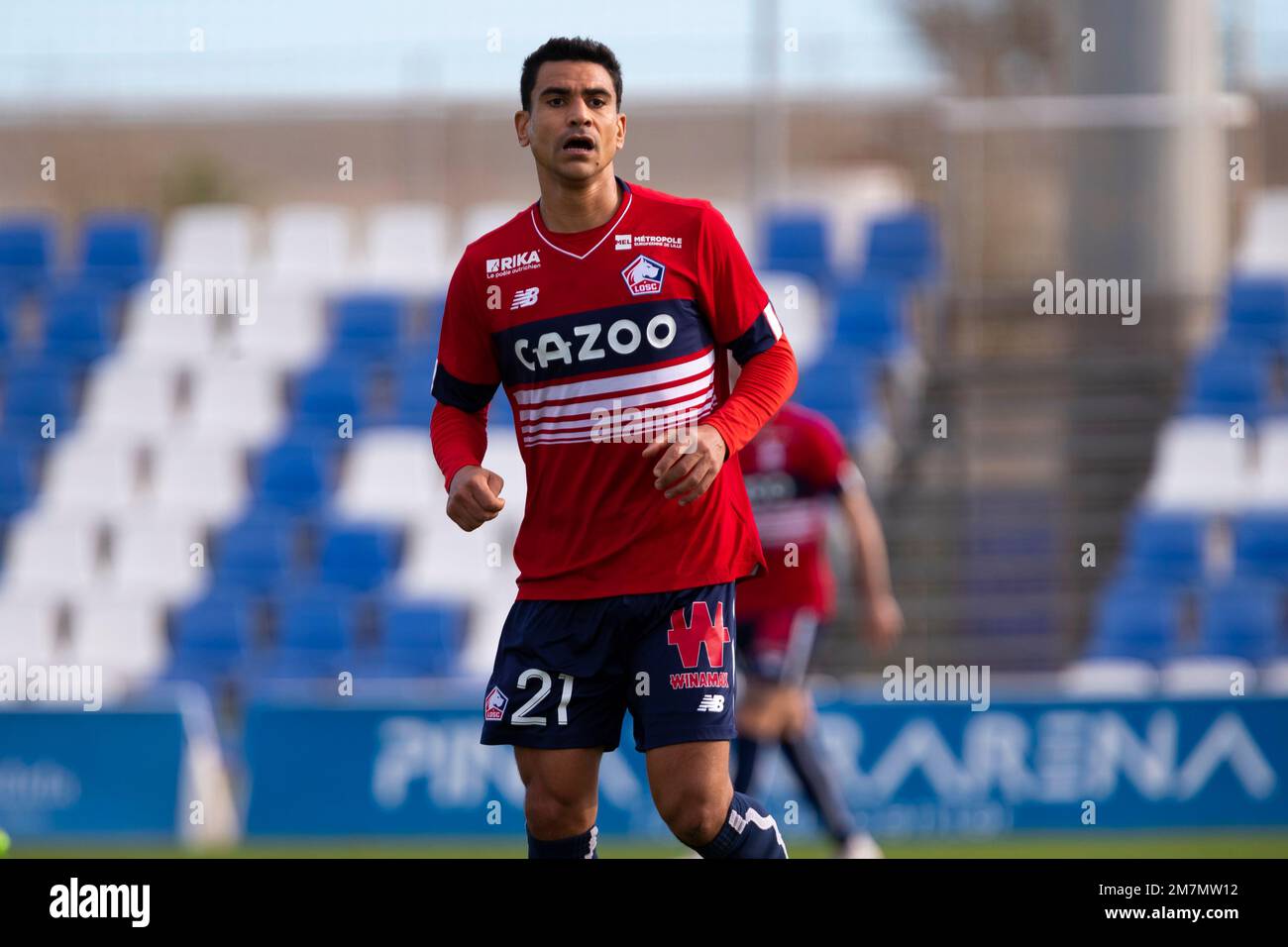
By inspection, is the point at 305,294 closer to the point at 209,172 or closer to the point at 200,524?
the point at 200,524

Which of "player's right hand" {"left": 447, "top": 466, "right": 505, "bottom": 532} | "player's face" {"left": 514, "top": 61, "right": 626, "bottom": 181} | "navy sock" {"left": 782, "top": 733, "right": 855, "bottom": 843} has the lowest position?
"navy sock" {"left": 782, "top": 733, "right": 855, "bottom": 843}

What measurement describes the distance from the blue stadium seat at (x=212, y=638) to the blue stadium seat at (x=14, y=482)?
223 cm

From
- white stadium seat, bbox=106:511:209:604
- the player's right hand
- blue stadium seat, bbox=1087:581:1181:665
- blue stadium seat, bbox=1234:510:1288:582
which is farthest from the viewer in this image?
white stadium seat, bbox=106:511:209:604

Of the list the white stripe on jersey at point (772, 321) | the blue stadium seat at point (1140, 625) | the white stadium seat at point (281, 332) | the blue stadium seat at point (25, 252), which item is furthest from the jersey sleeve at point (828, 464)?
the blue stadium seat at point (25, 252)

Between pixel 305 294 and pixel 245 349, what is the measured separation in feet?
2.53

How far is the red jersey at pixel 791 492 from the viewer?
882cm

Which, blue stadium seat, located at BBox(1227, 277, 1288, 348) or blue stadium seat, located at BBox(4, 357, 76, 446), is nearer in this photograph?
blue stadium seat, located at BBox(1227, 277, 1288, 348)

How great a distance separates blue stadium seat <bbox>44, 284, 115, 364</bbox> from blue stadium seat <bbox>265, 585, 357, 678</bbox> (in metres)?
4.13

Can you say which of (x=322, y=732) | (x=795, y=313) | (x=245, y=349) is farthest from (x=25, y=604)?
(x=795, y=313)

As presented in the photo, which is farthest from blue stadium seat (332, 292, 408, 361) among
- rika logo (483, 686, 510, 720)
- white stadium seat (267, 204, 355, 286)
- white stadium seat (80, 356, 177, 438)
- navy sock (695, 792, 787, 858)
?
navy sock (695, 792, 787, 858)

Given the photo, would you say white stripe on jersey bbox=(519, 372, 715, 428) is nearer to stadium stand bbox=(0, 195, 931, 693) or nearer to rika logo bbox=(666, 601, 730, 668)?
rika logo bbox=(666, 601, 730, 668)

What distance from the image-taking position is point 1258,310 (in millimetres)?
14633

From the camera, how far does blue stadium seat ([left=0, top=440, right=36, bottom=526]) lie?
15367mm

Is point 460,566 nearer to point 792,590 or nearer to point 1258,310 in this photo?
point 792,590
